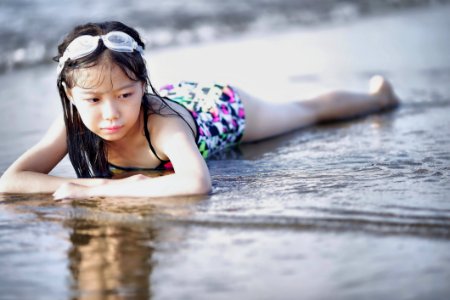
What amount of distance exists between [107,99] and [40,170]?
0.60 meters

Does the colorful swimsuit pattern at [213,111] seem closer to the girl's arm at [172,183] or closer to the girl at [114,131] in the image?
the girl at [114,131]

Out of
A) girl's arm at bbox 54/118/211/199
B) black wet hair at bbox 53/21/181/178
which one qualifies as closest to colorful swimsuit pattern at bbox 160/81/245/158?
black wet hair at bbox 53/21/181/178

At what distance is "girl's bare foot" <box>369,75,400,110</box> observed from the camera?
232 inches

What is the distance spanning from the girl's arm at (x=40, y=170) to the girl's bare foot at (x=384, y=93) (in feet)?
8.66

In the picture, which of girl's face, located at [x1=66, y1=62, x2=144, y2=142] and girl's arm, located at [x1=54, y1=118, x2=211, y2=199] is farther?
girl's face, located at [x1=66, y1=62, x2=144, y2=142]

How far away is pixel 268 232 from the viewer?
9.59ft

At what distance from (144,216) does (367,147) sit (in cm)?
176

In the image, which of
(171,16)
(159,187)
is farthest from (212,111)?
(171,16)

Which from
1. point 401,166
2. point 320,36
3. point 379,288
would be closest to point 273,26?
point 320,36

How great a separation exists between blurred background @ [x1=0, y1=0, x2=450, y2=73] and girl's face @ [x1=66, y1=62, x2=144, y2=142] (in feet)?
18.2

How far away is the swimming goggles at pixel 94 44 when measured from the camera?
365 cm

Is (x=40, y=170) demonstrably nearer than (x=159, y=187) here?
No

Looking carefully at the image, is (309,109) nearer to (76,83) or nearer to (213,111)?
(213,111)

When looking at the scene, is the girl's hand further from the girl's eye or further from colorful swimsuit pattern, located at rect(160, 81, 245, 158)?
colorful swimsuit pattern, located at rect(160, 81, 245, 158)
